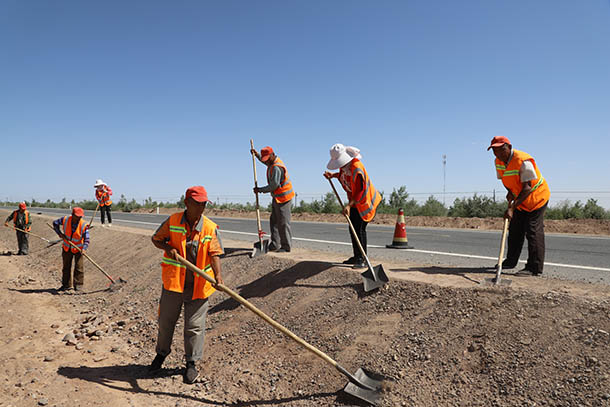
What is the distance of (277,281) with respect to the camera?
18.5ft

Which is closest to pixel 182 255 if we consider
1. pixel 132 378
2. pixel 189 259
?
pixel 189 259

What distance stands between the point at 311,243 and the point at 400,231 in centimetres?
213

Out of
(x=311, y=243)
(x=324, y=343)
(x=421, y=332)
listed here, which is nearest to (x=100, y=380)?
(x=324, y=343)

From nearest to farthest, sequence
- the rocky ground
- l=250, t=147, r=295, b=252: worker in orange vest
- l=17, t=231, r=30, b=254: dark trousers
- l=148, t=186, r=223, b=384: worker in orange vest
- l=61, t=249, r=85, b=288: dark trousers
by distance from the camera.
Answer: the rocky ground < l=148, t=186, r=223, b=384: worker in orange vest < l=250, t=147, r=295, b=252: worker in orange vest < l=61, t=249, r=85, b=288: dark trousers < l=17, t=231, r=30, b=254: dark trousers

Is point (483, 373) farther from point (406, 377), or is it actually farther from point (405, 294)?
point (405, 294)

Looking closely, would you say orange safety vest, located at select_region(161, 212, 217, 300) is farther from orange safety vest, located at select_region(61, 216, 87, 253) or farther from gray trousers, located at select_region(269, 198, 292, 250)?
orange safety vest, located at select_region(61, 216, 87, 253)

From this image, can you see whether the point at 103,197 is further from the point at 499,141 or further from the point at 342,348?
the point at 499,141

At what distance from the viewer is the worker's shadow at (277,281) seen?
17.8 feet

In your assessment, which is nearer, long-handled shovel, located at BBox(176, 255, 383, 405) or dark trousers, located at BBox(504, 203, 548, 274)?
long-handled shovel, located at BBox(176, 255, 383, 405)

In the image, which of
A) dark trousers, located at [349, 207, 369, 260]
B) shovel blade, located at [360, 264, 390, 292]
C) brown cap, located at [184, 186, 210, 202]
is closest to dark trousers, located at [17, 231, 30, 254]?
dark trousers, located at [349, 207, 369, 260]

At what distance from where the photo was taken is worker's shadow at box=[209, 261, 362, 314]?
5.42 m

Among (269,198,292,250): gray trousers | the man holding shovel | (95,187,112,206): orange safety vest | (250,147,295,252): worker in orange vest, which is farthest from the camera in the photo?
(95,187,112,206): orange safety vest

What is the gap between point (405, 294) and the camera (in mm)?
4355

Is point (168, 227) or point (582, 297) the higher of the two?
point (168, 227)
